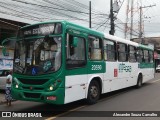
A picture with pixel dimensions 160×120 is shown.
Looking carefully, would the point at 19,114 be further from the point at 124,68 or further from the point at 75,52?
the point at 124,68

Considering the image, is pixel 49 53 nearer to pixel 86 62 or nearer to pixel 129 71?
pixel 86 62

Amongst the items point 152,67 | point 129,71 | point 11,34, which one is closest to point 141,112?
point 129,71

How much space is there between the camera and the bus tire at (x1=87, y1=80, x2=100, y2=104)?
1089 cm

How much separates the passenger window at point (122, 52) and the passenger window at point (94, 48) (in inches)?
87.5

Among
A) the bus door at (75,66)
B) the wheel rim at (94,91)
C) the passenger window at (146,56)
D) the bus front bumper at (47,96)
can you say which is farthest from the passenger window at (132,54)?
the bus front bumper at (47,96)

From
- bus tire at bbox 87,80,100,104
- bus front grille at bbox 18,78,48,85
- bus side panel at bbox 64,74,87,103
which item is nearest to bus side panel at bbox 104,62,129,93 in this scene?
bus tire at bbox 87,80,100,104

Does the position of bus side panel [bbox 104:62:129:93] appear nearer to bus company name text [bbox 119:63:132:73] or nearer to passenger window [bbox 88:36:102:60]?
bus company name text [bbox 119:63:132:73]

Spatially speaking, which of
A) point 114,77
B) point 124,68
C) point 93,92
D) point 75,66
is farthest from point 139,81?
point 75,66

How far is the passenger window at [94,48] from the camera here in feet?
36.1

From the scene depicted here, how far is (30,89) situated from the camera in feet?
30.8

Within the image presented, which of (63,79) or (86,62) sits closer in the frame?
(63,79)

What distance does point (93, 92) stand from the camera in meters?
11.1

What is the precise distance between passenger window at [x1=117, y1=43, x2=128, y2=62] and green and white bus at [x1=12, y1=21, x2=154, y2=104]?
6.84 feet

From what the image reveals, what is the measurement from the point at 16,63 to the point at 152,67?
1295cm
